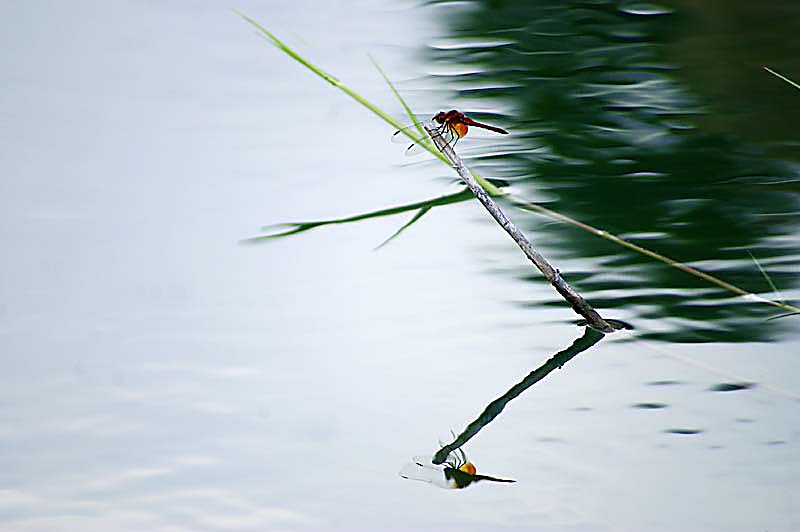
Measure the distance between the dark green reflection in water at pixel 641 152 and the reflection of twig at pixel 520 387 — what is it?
8cm

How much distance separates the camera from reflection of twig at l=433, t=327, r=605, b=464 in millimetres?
1279

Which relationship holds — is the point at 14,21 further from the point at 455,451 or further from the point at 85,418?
the point at 455,451

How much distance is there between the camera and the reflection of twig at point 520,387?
128cm

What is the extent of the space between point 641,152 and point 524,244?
2.72 ft

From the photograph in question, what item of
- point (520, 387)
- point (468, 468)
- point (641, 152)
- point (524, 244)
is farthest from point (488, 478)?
point (641, 152)

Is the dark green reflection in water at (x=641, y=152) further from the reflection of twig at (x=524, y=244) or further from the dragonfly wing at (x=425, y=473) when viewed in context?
the dragonfly wing at (x=425, y=473)

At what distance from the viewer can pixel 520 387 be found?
1416 millimetres

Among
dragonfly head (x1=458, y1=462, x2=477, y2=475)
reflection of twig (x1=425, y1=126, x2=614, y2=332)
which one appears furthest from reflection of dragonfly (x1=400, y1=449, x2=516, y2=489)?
reflection of twig (x1=425, y1=126, x2=614, y2=332)

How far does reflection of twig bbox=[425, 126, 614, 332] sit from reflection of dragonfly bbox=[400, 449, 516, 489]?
34 centimetres

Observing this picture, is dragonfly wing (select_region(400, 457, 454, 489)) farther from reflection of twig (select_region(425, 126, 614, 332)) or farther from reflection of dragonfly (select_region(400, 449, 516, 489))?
reflection of twig (select_region(425, 126, 614, 332))

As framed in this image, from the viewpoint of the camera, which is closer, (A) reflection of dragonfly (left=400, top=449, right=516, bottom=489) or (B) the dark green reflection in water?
(A) reflection of dragonfly (left=400, top=449, right=516, bottom=489)

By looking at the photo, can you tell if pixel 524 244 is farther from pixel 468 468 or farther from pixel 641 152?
pixel 641 152

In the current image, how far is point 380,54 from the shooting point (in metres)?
2.92

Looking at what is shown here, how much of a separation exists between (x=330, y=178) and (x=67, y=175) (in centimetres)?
48
